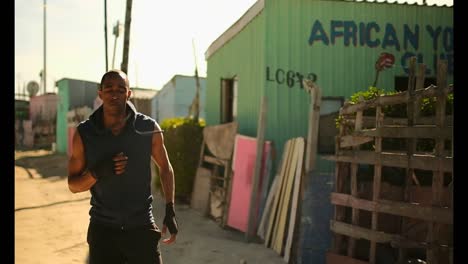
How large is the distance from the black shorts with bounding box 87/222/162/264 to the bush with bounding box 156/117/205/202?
883cm

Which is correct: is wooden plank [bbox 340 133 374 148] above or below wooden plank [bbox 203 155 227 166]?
above

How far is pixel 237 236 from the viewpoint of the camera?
9.22 meters

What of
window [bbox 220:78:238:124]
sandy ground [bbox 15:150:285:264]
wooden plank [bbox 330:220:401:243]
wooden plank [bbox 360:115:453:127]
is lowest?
sandy ground [bbox 15:150:285:264]

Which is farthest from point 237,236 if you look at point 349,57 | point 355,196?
point 349,57

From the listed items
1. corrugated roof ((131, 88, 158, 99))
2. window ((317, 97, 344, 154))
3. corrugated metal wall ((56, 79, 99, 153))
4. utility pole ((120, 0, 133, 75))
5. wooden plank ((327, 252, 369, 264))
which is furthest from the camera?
corrugated metal wall ((56, 79, 99, 153))

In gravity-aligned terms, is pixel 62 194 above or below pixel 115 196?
below

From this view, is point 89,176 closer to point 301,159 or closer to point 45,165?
point 301,159

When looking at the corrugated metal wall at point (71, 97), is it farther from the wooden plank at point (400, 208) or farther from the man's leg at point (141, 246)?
the man's leg at point (141, 246)

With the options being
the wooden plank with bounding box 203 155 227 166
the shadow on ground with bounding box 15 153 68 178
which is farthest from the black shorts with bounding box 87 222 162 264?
the shadow on ground with bounding box 15 153 68 178

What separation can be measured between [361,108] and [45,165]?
23717mm

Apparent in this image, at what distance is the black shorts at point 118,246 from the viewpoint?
346cm

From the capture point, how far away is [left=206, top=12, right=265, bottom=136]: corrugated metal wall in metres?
10.4

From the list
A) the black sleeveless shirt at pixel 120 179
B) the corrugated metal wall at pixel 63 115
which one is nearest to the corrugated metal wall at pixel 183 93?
the corrugated metal wall at pixel 63 115

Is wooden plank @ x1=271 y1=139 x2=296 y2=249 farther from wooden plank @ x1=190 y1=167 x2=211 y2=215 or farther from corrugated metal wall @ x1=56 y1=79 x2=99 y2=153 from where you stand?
corrugated metal wall @ x1=56 y1=79 x2=99 y2=153
